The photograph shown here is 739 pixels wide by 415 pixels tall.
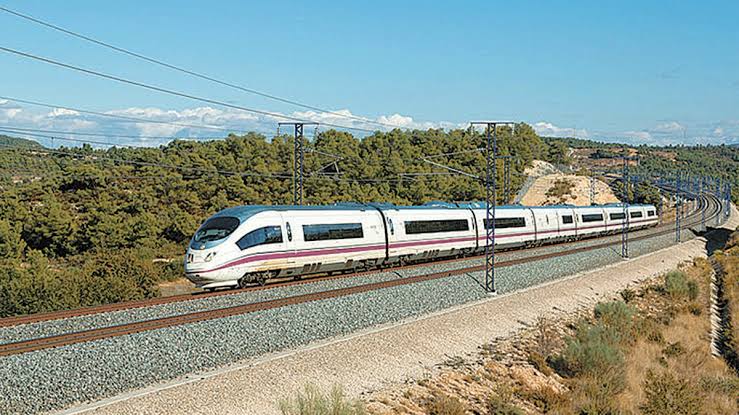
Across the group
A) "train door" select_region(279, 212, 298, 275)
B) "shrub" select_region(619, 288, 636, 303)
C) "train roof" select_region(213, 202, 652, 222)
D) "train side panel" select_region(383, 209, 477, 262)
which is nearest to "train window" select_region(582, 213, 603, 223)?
"train roof" select_region(213, 202, 652, 222)

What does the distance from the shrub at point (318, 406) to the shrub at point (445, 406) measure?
2300mm

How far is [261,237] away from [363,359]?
8.91 meters

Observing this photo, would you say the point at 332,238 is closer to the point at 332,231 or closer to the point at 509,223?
the point at 332,231

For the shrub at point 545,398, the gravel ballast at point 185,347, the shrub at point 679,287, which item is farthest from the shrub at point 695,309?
the shrub at point 545,398

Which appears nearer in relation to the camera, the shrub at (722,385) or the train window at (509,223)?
the shrub at (722,385)

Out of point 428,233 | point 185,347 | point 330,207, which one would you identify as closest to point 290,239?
point 330,207

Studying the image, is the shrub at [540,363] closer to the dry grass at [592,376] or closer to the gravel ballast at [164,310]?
the dry grass at [592,376]

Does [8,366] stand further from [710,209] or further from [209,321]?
[710,209]

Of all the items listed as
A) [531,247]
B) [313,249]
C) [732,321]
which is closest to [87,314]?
[313,249]

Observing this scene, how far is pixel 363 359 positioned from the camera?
16.7 metres

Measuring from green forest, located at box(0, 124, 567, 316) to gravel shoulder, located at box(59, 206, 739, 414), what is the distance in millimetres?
11474

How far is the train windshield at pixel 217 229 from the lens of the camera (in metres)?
23.6

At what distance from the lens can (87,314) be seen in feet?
63.4

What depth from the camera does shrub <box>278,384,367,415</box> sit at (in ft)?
39.4
